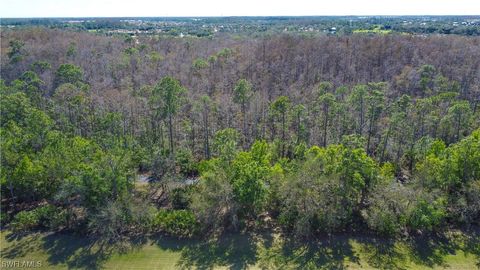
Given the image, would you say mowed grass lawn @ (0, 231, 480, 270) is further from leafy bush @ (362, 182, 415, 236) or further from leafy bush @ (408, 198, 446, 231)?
leafy bush @ (408, 198, 446, 231)

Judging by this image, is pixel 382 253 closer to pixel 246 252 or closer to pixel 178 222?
pixel 246 252

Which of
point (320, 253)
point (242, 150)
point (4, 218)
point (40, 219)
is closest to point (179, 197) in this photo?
point (242, 150)

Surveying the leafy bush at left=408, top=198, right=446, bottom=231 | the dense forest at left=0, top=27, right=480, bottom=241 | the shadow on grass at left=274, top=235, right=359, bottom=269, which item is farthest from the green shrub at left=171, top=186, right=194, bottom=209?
the leafy bush at left=408, top=198, right=446, bottom=231

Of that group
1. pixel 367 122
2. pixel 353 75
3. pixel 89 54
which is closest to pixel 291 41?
pixel 353 75

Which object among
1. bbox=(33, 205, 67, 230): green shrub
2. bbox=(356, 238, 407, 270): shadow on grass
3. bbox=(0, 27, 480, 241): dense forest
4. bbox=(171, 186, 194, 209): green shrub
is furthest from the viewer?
bbox=(171, 186, 194, 209): green shrub

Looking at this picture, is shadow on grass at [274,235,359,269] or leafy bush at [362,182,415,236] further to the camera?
leafy bush at [362,182,415,236]

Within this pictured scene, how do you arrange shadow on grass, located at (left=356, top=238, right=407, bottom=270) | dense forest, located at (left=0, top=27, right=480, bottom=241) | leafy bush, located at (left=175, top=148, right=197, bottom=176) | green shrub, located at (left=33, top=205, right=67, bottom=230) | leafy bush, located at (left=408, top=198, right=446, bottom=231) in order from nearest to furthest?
shadow on grass, located at (left=356, top=238, right=407, bottom=270) < leafy bush, located at (left=408, top=198, right=446, bottom=231) < dense forest, located at (left=0, top=27, right=480, bottom=241) < green shrub, located at (left=33, top=205, right=67, bottom=230) < leafy bush, located at (left=175, top=148, right=197, bottom=176)

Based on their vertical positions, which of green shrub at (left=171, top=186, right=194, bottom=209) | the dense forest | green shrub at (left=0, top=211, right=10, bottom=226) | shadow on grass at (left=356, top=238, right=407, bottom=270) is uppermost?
the dense forest
